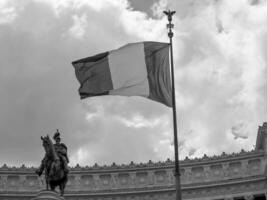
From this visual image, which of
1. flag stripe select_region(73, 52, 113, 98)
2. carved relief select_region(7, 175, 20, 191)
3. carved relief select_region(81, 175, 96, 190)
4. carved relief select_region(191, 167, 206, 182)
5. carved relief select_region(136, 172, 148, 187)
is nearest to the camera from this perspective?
flag stripe select_region(73, 52, 113, 98)

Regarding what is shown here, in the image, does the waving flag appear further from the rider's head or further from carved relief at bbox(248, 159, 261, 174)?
carved relief at bbox(248, 159, 261, 174)

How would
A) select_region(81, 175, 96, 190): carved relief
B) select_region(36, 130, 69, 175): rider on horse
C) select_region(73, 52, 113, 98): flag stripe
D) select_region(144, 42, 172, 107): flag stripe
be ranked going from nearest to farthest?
1. select_region(36, 130, 69, 175): rider on horse
2. select_region(144, 42, 172, 107): flag stripe
3. select_region(73, 52, 113, 98): flag stripe
4. select_region(81, 175, 96, 190): carved relief

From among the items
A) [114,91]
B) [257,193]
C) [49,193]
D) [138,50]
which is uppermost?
[257,193]

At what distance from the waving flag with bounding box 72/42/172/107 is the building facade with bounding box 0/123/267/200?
159 ft

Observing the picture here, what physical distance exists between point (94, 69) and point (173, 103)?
6.19m

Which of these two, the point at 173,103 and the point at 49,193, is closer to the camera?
the point at 49,193

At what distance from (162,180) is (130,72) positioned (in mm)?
50380

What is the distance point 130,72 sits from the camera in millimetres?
30938

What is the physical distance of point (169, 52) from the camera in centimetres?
3041

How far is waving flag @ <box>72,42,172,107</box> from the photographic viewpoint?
2973 centimetres

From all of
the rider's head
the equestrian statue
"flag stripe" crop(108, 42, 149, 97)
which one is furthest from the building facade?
the equestrian statue

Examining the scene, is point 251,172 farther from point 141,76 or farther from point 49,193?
point 49,193

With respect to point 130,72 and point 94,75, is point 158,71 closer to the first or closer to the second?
point 130,72

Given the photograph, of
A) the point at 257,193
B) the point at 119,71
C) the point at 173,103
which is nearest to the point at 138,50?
the point at 119,71
